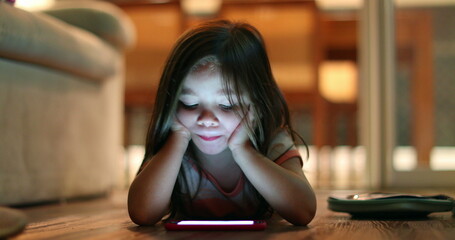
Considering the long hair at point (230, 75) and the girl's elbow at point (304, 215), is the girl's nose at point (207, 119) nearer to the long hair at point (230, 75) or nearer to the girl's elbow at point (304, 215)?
the long hair at point (230, 75)

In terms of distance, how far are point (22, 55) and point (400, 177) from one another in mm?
1743

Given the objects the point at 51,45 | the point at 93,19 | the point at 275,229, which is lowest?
the point at 275,229

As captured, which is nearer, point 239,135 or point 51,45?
point 239,135

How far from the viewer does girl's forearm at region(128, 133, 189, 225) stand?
0.85 meters

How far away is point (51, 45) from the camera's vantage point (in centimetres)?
138

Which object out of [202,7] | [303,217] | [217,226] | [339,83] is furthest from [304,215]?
[202,7]

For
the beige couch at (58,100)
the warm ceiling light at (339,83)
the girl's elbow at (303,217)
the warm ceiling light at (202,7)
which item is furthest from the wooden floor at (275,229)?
the warm ceiling light at (202,7)

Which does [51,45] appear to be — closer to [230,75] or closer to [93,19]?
[93,19]

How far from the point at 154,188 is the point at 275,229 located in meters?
0.19

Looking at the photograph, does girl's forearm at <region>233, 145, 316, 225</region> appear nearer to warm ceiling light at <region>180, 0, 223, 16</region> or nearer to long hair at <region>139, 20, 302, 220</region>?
long hair at <region>139, 20, 302, 220</region>

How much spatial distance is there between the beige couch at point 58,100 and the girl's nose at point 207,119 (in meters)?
0.57

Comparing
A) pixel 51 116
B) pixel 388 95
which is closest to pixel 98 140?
pixel 51 116

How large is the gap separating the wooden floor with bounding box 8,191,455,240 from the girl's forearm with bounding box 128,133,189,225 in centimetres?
2

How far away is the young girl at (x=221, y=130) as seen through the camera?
2.76 ft
